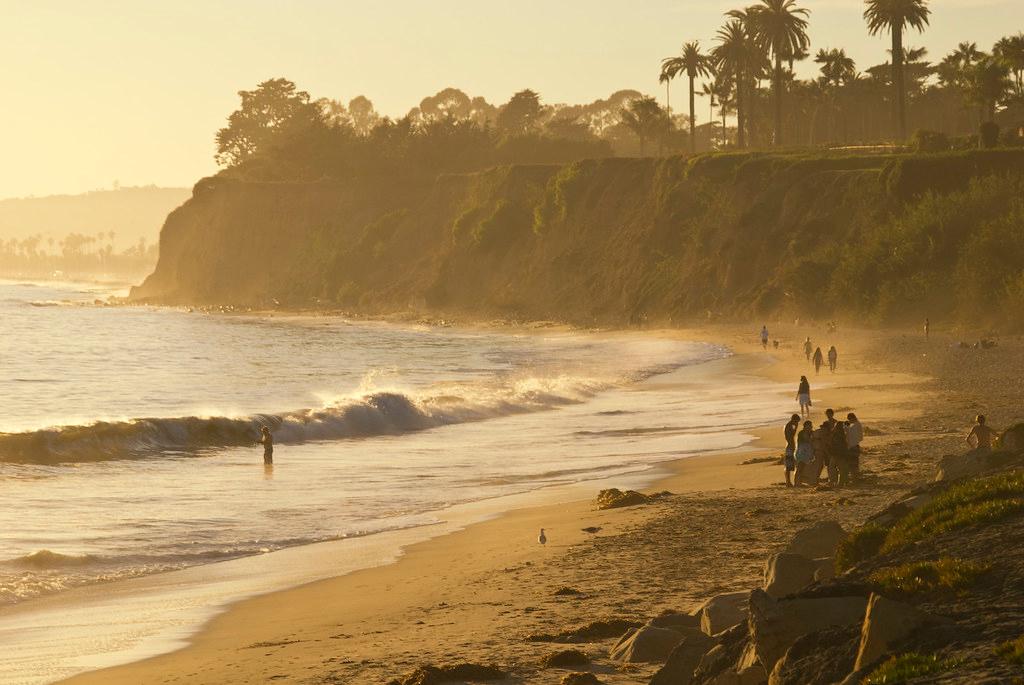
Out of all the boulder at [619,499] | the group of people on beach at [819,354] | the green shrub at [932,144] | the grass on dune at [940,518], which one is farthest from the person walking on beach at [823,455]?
the green shrub at [932,144]

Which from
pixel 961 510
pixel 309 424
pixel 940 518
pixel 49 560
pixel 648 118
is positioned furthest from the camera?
pixel 648 118

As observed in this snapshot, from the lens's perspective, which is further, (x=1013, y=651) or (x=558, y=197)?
(x=558, y=197)

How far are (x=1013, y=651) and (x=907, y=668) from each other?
654 mm

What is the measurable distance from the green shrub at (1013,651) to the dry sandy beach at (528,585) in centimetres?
374

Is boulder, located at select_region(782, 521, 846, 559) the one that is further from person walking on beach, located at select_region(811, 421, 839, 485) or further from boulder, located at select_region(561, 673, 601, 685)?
person walking on beach, located at select_region(811, 421, 839, 485)

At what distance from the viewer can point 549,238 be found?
120750 mm

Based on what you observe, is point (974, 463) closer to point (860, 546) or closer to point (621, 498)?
point (860, 546)

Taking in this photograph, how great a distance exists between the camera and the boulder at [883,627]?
29.5ft

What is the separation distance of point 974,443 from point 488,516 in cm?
854

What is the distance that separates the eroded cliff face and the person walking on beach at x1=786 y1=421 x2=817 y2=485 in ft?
199

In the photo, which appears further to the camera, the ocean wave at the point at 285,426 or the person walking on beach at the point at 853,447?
the ocean wave at the point at 285,426

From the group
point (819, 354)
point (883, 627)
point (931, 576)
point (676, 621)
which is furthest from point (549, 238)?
point (883, 627)

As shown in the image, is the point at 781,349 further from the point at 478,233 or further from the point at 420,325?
the point at 478,233

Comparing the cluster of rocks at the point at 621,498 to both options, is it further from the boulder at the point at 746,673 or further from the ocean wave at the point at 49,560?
the boulder at the point at 746,673
